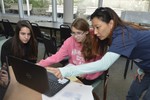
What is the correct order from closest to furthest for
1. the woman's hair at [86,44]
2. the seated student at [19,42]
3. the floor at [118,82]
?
the woman's hair at [86,44] → the seated student at [19,42] → the floor at [118,82]

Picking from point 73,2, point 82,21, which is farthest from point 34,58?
point 73,2

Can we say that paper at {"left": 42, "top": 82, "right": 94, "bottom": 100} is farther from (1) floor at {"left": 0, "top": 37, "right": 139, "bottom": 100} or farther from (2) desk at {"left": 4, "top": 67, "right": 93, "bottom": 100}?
(1) floor at {"left": 0, "top": 37, "right": 139, "bottom": 100}

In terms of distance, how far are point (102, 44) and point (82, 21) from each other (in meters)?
0.42

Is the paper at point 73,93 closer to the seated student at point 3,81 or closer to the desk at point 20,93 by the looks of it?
the desk at point 20,93

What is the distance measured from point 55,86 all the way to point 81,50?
652mm

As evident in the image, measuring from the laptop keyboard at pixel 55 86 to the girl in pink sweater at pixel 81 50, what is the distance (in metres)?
0.38

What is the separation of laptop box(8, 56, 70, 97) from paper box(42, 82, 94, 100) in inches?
1.1

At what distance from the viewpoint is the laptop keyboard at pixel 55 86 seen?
108cm

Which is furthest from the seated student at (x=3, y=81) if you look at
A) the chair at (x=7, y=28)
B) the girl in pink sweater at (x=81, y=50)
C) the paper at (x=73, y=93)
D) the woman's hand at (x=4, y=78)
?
the chair at (x=7, y=28)

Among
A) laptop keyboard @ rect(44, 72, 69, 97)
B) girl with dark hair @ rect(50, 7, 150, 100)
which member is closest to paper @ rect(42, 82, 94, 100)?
laptop keyboard @ rect(44, 72, 69, 97)

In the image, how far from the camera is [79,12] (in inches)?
178

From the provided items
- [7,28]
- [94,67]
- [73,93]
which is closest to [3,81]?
[73,93]

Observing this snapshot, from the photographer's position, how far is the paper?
3.41 ft

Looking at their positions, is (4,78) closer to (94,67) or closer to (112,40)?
(94,67)
